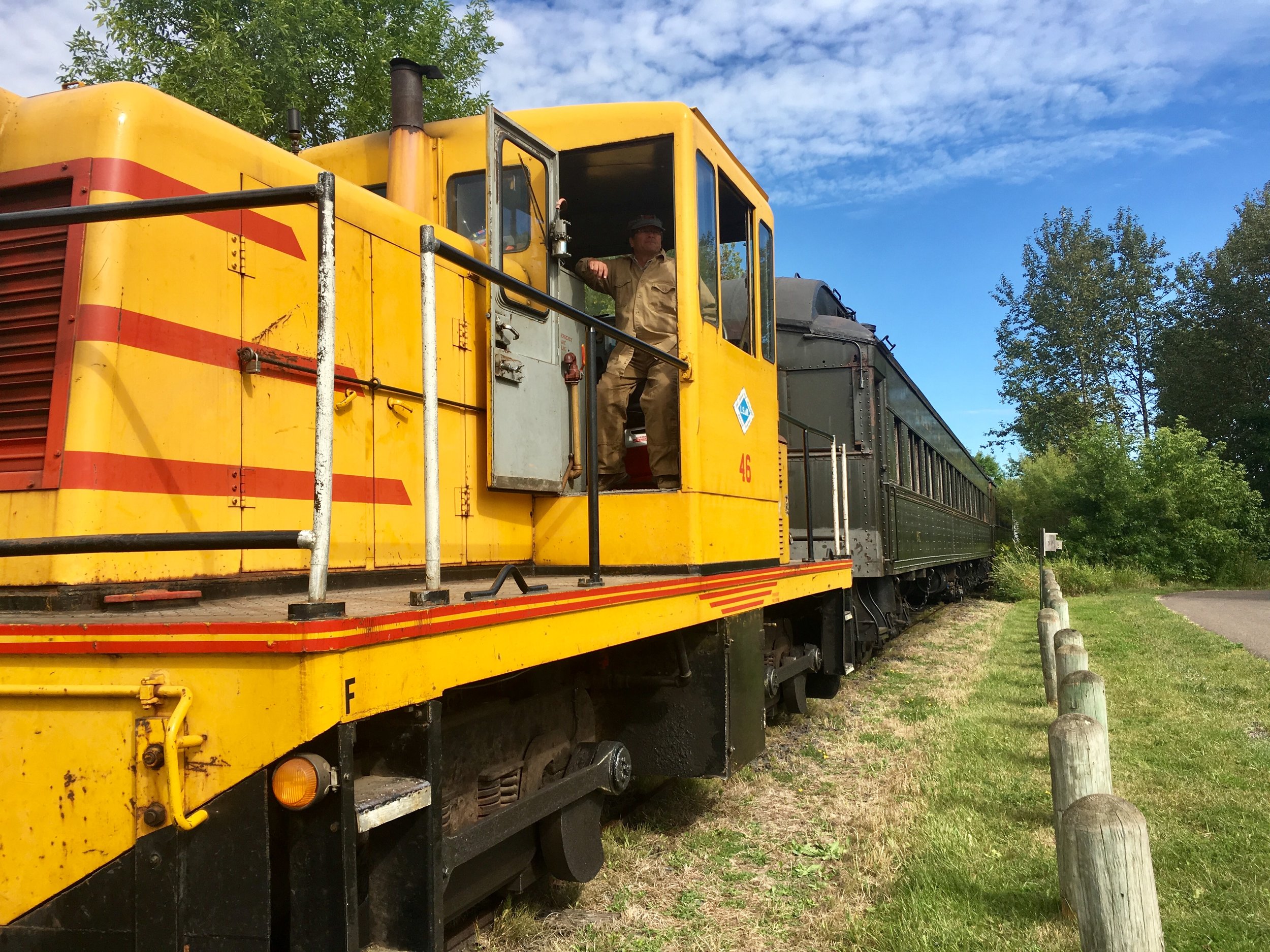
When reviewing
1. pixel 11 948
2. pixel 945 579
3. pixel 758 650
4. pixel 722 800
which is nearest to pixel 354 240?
pixel 11 948

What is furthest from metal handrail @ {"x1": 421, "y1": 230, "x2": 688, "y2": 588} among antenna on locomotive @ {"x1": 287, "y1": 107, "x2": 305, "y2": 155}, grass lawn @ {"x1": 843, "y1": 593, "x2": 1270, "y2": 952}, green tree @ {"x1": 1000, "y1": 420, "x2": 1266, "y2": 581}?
green tree @ {"x1": 1000, "y1": 420, "x2": 1266, "y2": 581}

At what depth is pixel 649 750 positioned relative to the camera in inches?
157

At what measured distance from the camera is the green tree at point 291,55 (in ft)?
38.1

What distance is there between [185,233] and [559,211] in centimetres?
177

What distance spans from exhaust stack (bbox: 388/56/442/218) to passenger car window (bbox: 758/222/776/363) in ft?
6.17

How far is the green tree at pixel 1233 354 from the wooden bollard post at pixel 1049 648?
2478 centimetres

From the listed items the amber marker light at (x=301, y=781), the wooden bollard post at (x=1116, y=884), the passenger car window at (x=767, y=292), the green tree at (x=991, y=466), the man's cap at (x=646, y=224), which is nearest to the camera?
the amber marker light at (x=301, y=781)

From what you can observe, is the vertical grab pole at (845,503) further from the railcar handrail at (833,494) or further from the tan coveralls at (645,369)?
the tan coveralls at (645,369)

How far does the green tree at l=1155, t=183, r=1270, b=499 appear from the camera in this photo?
2878 cm

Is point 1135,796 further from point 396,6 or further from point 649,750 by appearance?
point 396,6

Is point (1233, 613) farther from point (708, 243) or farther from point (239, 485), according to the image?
point (239, 485)

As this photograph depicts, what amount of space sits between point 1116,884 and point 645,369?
273 cm


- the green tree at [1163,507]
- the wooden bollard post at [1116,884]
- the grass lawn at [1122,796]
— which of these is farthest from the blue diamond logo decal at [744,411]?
the green tree at [1163,507]

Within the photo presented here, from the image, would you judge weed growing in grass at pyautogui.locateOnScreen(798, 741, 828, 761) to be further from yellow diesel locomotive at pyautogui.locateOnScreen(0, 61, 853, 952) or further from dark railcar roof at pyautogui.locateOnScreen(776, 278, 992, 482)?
dark railcar roof at pyautogui.locateOnScreen(776, 278, 992, 482)
